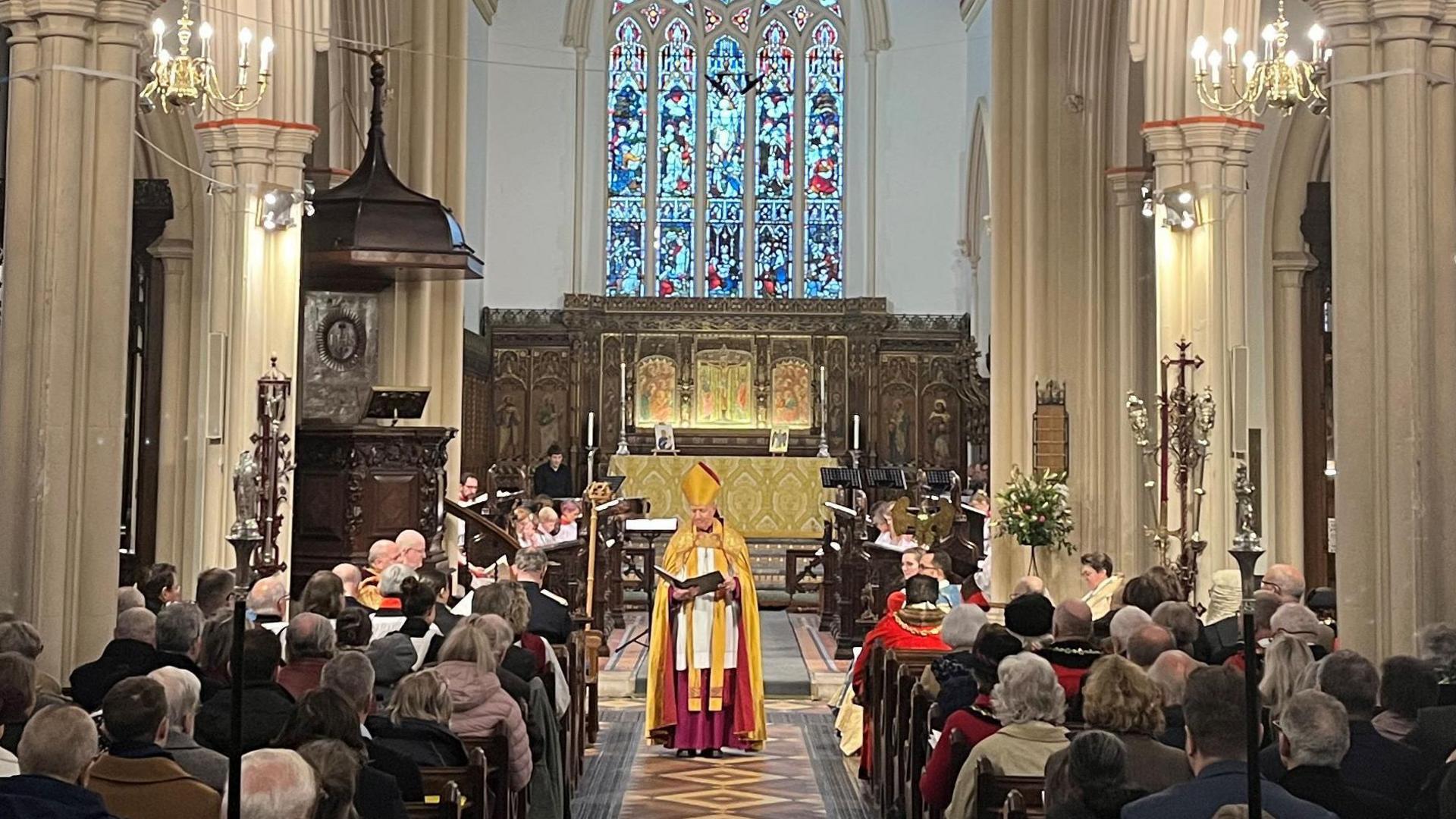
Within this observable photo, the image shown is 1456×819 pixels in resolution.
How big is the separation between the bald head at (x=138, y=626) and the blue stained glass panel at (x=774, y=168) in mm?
20603

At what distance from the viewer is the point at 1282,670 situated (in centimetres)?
590

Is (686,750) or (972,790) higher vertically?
(972,790)

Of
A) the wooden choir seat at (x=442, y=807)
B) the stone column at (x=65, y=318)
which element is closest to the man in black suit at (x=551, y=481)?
the stone column at (x=65, y=318)

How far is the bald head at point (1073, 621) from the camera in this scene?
23.2ft

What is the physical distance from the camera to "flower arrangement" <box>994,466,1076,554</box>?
14117mm

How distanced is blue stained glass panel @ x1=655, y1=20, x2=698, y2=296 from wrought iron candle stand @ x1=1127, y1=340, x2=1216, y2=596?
15232mm

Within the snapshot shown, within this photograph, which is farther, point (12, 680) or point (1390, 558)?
point (1390, 558)

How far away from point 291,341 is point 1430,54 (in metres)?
7.61

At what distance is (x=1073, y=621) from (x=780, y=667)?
7.19 m

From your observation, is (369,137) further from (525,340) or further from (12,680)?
(525,340)

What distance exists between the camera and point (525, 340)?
25.6m

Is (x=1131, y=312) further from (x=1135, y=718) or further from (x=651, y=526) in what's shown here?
(x=1135, y=718)

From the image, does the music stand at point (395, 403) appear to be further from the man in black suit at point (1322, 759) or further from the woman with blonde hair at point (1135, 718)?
the man in black suit at point (1322, 759)

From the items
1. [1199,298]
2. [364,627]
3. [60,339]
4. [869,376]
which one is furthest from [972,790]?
[869,376]
